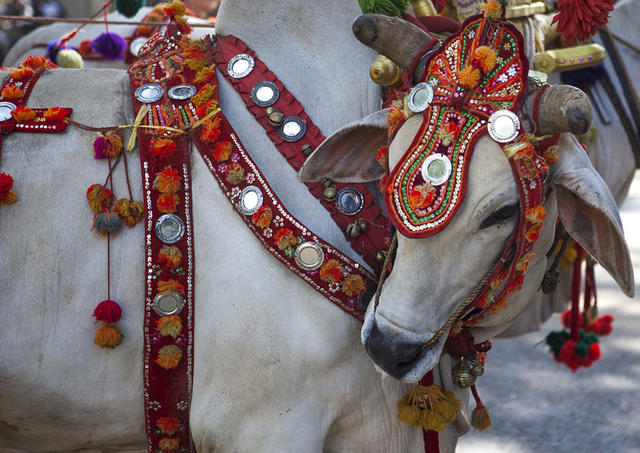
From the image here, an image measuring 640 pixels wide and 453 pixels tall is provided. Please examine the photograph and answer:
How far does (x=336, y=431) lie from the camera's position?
2.34 metres

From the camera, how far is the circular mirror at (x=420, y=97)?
2004 mm

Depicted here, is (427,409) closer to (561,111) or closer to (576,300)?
(561,111)

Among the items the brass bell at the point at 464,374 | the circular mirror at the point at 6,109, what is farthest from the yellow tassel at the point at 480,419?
the circular mirror at the point at 6,109

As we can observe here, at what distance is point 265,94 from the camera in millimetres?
2352

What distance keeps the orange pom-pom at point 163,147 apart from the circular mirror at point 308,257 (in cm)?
43

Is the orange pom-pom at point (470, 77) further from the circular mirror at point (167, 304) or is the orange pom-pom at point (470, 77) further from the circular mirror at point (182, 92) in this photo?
the circular mirror at point (167, 304)

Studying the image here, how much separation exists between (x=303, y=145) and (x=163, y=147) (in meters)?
0.38

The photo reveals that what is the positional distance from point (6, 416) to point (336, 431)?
92 centimetres

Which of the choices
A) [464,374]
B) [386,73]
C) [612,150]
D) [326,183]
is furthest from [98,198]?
[612,150]

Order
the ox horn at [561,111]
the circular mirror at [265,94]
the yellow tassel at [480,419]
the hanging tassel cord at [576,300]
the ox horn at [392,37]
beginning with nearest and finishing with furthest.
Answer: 1. the ox horn at [561,111]
2. the ox horn at [392,37]
3. the circular mirror at [265,94]
4. the yellow tassel at [480,419]
5. the hanging tassel cord at [576,300]

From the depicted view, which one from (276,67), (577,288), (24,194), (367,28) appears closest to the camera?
(367,28)

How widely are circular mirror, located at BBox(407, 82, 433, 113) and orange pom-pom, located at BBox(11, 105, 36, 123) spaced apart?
1.05m

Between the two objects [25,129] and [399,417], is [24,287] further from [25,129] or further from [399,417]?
[399,417]

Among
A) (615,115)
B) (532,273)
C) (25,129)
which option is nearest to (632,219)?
(615,115)
